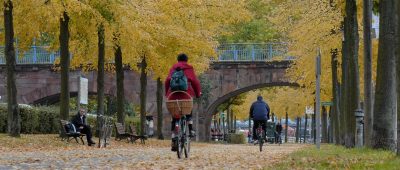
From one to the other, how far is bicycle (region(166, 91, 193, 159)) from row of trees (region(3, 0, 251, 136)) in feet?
28.1

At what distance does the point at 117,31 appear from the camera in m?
29.8

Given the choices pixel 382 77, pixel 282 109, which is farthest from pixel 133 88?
pixel 382 77

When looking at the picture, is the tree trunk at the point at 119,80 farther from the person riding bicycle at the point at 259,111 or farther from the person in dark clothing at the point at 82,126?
the person riding bicycle at the point at 259,111

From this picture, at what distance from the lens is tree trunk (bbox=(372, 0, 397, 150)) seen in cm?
1747

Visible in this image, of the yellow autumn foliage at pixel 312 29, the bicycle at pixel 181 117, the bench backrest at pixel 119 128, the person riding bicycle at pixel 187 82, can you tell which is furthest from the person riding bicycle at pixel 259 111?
the person riding bicycle at pixel 187 82

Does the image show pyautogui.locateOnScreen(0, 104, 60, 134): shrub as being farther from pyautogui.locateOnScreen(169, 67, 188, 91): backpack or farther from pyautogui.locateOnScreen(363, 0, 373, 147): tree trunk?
pyautogui.locateOnScreen(169, 67, 188, 91): backpack

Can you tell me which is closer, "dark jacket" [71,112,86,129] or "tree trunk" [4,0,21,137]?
"tree trunk" [4,0,21,137]

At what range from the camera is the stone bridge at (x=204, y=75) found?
58.7 metres

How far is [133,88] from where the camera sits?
197 ft

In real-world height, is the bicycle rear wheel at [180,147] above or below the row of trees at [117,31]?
below

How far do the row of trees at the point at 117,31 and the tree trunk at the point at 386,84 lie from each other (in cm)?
979

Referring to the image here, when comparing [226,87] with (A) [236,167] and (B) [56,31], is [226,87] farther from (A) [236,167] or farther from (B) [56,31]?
(A) [236,167]

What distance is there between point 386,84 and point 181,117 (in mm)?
4226

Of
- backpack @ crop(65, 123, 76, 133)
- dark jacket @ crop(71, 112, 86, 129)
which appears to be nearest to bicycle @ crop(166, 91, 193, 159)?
backpack @ crop(65, 123, 76, 133)
